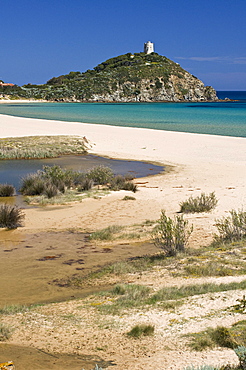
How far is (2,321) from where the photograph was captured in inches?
210

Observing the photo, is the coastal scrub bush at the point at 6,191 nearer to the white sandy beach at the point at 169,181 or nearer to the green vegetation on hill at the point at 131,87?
the white sandy beach at the point at 169,181

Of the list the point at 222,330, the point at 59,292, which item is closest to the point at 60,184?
the point at 59,292

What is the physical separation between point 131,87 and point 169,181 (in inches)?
5057

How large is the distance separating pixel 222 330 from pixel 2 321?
263 centimetres

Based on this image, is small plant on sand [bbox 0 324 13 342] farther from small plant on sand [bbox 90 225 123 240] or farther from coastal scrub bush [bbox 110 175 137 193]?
coastal scrub bush [bbox 110 175 137 193]

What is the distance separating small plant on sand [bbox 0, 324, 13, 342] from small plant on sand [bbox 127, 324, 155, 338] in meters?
1.34

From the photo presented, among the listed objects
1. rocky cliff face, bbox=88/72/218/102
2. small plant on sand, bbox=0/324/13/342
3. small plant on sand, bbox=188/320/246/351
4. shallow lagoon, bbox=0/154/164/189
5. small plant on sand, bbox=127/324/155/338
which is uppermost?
rocky cliff face, bbox=88/72/218/102

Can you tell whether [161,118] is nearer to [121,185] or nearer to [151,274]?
[121,185]

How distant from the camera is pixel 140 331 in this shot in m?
4.77

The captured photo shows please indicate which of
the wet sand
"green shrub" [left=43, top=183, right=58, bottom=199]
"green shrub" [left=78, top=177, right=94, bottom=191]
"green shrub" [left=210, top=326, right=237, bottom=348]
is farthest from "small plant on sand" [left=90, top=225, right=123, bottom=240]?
"green shrub" [left=210, top=326, right=237, bottom=348]

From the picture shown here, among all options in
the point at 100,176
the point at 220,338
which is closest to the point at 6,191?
the point at 100,176

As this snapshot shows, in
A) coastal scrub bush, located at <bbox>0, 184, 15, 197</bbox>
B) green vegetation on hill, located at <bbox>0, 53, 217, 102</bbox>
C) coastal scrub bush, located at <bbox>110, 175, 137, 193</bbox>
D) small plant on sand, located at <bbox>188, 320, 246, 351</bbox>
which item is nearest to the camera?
small plant on sand, located at <bbox>188, 320, 246, 351</bbox>

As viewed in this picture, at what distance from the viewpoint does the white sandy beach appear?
11.3 metres

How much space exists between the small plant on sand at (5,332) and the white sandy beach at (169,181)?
551cm
